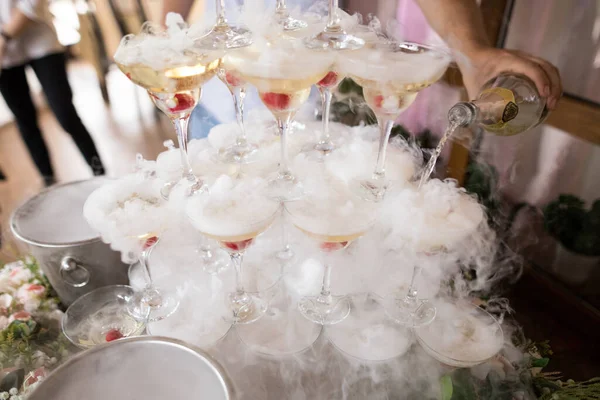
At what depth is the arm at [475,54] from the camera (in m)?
0.97

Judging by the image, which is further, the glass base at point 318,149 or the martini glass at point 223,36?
the glass base at point 318,149

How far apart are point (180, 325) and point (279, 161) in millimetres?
362

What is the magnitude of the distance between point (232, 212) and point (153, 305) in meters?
0.29

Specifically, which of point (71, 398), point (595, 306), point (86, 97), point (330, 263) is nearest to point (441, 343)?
point (330, 263)

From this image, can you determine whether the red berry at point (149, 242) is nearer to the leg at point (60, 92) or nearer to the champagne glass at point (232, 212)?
the champagne glass at point (232, 212)

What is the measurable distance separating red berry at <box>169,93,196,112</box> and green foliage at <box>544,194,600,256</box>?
156 cm

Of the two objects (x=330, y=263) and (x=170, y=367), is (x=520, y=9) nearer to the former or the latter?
(x=330, y=263)

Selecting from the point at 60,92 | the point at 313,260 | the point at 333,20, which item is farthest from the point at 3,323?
the point at 60,92

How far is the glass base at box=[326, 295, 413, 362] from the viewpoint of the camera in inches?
29.5

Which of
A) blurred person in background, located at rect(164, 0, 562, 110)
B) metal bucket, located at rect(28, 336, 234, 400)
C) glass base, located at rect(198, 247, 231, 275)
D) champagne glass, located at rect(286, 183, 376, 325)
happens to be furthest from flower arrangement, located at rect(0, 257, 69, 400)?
blurred person in background, located at rect(164, 0, 562, 110)

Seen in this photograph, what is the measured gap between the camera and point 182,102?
28.4 inches

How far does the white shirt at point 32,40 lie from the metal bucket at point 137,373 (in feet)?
5.77

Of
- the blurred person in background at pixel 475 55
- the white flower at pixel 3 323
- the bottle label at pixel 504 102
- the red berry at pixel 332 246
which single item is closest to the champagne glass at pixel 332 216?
the red berry at pixel 332 246

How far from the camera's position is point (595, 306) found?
5.69 ft
